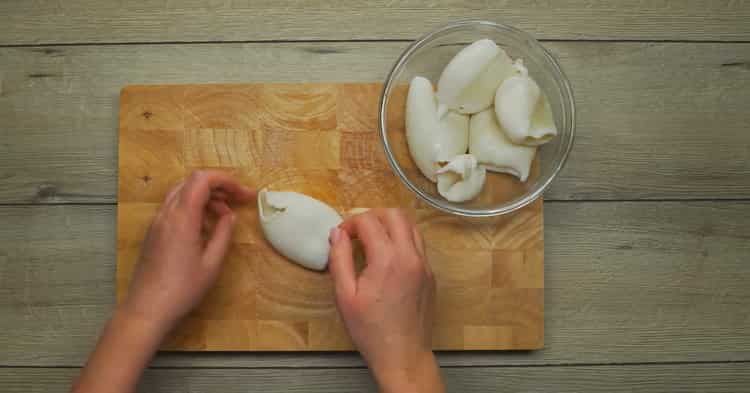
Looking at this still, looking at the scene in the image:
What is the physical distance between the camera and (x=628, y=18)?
2.40 feet

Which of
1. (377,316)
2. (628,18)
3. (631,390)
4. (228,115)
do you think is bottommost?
(631,390)

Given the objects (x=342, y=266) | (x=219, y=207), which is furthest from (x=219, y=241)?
(x=342, y=266)

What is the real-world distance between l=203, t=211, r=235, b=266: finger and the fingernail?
12cm

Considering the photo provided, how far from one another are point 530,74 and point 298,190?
0.31m

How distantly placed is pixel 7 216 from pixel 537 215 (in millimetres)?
655

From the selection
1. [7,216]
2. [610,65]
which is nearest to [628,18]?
[610,65]

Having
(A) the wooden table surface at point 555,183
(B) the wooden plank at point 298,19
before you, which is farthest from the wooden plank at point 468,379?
(B) the wooden plank at point 298,19

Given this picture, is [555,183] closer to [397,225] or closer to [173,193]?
[397,225]

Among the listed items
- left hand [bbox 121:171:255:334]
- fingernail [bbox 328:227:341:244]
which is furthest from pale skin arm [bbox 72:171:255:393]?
fingernail [bbox 328:227:341:244]

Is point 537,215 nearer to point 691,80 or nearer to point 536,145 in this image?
point 536,145

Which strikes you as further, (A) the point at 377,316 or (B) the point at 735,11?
(B) the point at 735,11

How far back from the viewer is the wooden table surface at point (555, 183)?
0.72 metres

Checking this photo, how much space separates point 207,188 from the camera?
649 millimetres

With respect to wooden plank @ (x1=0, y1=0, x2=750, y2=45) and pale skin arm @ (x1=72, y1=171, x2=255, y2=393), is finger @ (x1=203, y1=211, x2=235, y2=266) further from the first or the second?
wooden plank @ (x1=0, y1=0, x2=750, y2=45)
